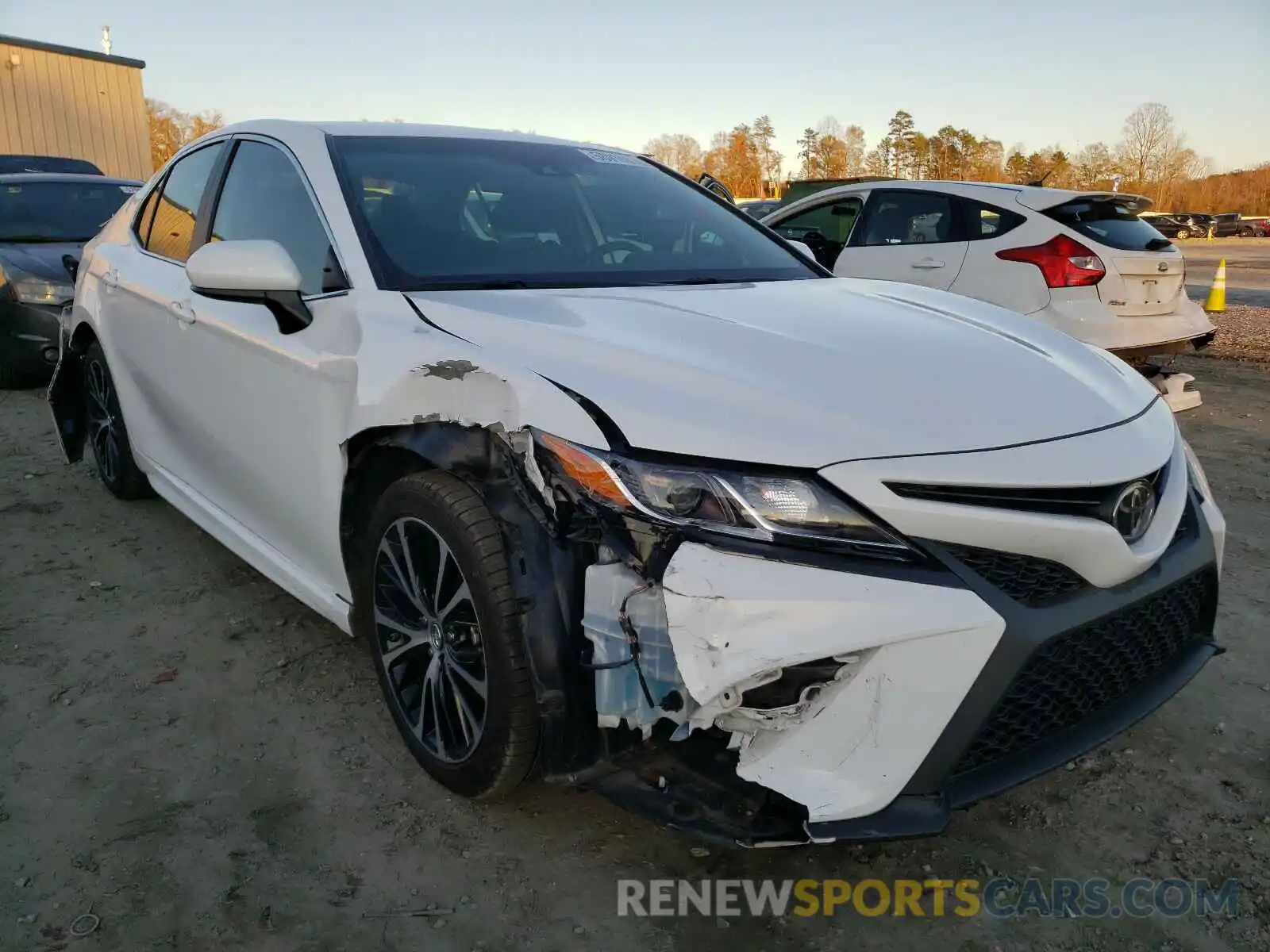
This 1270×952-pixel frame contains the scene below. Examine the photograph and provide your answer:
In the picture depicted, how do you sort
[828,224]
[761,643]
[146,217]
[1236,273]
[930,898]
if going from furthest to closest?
[1236,273] < [828,224] < [146,217] < [930,898] < [761,643]

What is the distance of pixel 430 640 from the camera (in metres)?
2.24

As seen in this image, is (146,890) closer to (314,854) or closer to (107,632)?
(314,854)

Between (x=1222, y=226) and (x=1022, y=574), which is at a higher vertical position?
→ (x=1222, y=226)

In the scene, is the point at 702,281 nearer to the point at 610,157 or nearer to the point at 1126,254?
the point at 610,157

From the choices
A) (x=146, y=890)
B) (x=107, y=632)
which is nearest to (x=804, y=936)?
(x=146, y=890)

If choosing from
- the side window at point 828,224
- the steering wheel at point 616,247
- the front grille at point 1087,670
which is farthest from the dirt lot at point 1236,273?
the front grille at point 1087,670

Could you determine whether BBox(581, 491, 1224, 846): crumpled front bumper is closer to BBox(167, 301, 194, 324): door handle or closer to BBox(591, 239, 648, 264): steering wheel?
BBox(591, 239, 648, 264): steering wheel

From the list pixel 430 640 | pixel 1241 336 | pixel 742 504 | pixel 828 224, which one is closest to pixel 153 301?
pixel 430 640

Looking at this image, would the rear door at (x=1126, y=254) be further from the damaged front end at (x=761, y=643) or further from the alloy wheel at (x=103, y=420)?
the alloy wheel at (x=103, y=420)

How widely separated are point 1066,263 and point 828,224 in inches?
143

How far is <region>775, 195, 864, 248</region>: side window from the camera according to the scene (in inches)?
268

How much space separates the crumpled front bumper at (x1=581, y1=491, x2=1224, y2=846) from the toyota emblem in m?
0.19

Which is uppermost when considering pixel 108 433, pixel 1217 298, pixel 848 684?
pixel 848 684

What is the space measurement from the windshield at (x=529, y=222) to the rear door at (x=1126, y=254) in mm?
3083
